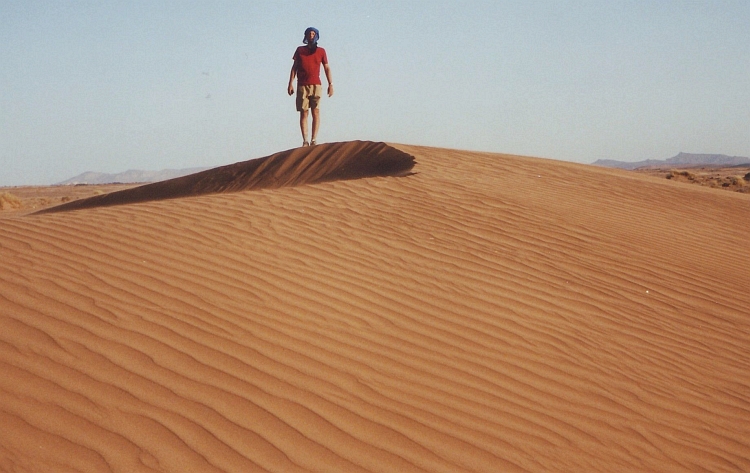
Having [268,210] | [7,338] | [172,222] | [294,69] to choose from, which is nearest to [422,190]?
[268,210]

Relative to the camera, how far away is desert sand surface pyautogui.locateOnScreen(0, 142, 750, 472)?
10.0ft

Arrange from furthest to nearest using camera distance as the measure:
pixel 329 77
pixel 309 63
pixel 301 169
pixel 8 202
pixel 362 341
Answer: pixel 8 202
pixel 301 169
pixel 329 77
pixel 309 63
pixel 362 341

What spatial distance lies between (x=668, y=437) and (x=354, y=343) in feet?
5.71

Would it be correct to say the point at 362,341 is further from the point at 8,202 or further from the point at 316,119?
the point at 8,202

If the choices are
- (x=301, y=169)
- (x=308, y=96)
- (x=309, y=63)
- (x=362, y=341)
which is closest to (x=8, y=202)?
(x=301, y=169)

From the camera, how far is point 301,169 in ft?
34.9

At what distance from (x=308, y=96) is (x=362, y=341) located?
679 cm

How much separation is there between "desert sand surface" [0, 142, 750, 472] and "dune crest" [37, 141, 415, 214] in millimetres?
2553

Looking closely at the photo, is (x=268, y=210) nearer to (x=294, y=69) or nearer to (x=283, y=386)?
(x=283, y=386)

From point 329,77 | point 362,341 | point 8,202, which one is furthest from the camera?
point 8,202

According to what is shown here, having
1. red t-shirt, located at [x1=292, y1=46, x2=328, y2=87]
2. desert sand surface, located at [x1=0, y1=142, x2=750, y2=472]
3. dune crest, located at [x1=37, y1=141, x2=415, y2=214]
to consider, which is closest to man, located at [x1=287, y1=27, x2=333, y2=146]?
red t-shirt, located at [x1=292, y1=46, x2=328, y2=87]

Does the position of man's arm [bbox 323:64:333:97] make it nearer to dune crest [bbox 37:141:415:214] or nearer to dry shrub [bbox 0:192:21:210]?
dune crest [bbox 37:141:415:214]

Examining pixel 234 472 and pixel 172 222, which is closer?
pixel 234 472

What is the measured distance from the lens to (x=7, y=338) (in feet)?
11.5
